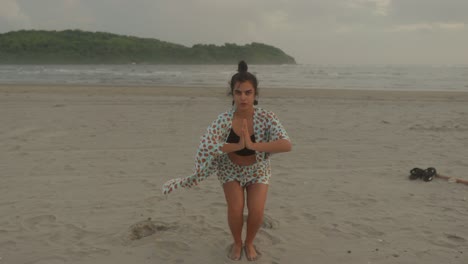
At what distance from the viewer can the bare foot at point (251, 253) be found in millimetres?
3230

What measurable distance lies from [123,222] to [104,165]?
7.14 ft

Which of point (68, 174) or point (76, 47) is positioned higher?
point (76, 47)

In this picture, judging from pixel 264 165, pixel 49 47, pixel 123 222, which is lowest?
pixel 123 222

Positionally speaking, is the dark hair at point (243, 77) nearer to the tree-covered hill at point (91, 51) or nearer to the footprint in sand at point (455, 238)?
the footprint in sand at point (455, 238)

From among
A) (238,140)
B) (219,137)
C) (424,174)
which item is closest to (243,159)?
(238,140)

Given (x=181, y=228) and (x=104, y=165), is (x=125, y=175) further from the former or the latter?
(x=181, y=228)

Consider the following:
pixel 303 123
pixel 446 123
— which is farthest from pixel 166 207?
pixel 446 123

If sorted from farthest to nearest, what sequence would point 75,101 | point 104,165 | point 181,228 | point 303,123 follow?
point 75,101, point 303,123, point 104,165, point 181,228

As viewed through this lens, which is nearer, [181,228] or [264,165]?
[264,165]

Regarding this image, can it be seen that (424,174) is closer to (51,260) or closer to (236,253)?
(236,253)

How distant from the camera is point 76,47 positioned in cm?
8525

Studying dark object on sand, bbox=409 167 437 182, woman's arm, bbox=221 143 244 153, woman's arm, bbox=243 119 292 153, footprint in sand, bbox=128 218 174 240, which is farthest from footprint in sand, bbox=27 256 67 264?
dark object on sand, bbox=409 167 437 182

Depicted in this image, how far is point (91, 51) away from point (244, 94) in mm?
87312

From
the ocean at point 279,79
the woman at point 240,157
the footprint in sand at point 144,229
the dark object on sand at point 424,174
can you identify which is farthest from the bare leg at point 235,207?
the ocean at point 279,79
